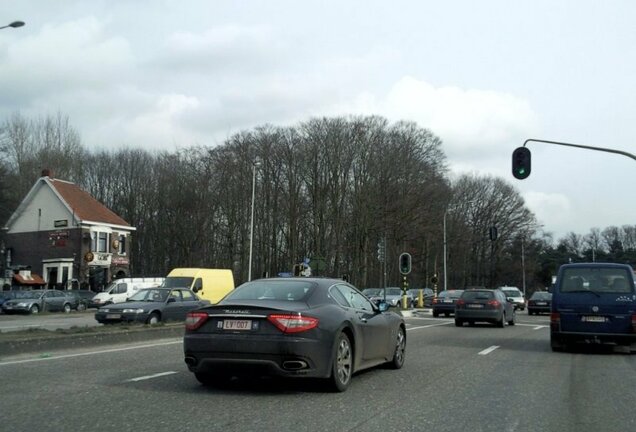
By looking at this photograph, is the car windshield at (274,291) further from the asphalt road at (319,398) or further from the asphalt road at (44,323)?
the asphalt road at (44,323)

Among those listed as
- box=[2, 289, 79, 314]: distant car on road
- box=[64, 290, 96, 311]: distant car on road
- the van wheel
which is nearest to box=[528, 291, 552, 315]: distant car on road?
the van wheel

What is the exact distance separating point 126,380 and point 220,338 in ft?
6.83

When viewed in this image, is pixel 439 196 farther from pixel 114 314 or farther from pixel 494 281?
pixel 114 314

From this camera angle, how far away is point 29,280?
180 ft

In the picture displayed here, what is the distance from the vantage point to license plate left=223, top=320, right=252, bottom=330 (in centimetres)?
790

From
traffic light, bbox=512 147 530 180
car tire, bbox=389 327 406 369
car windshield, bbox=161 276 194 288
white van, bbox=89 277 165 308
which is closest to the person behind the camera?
car tire, bbox=389 327 406 369

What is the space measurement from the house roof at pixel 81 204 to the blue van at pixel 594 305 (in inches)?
2037

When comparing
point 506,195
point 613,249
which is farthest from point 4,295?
point 613,249

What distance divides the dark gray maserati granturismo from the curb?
200 inches

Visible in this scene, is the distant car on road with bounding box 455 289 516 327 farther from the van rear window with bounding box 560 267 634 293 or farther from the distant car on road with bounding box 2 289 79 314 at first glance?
the distant car on road with bounding box 2 289 79 314

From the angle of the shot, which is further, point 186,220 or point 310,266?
point 186,220

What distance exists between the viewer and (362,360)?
9195 mm

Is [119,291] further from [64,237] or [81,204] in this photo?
[81,204]

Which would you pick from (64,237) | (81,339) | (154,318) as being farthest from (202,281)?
(64,237)
